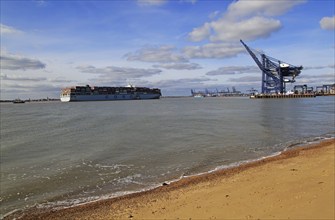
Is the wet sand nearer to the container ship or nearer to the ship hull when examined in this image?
the container ship

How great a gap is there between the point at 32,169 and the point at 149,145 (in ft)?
23.5

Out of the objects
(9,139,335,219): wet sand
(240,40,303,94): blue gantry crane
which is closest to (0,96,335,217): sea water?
(9,139,335,219): wet sand

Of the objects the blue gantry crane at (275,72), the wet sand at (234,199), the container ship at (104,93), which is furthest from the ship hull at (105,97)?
the wet sand at (234,199)

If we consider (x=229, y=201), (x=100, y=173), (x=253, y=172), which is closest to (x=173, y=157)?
(x=100, y=173)

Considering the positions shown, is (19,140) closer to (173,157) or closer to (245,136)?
(173,157)

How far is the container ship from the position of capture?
147m

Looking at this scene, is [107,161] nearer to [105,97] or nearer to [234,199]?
[234,199]

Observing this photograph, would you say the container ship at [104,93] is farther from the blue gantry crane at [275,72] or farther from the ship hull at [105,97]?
the blue gantry crane at [275,72]

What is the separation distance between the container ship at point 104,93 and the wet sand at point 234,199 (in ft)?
464

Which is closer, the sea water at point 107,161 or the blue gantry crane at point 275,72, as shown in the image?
the sea water at point 107,161

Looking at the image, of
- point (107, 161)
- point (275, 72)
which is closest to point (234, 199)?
point (107, 161)

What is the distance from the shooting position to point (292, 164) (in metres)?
11.7

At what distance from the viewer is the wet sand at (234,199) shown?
678cm

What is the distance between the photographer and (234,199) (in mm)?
7695
